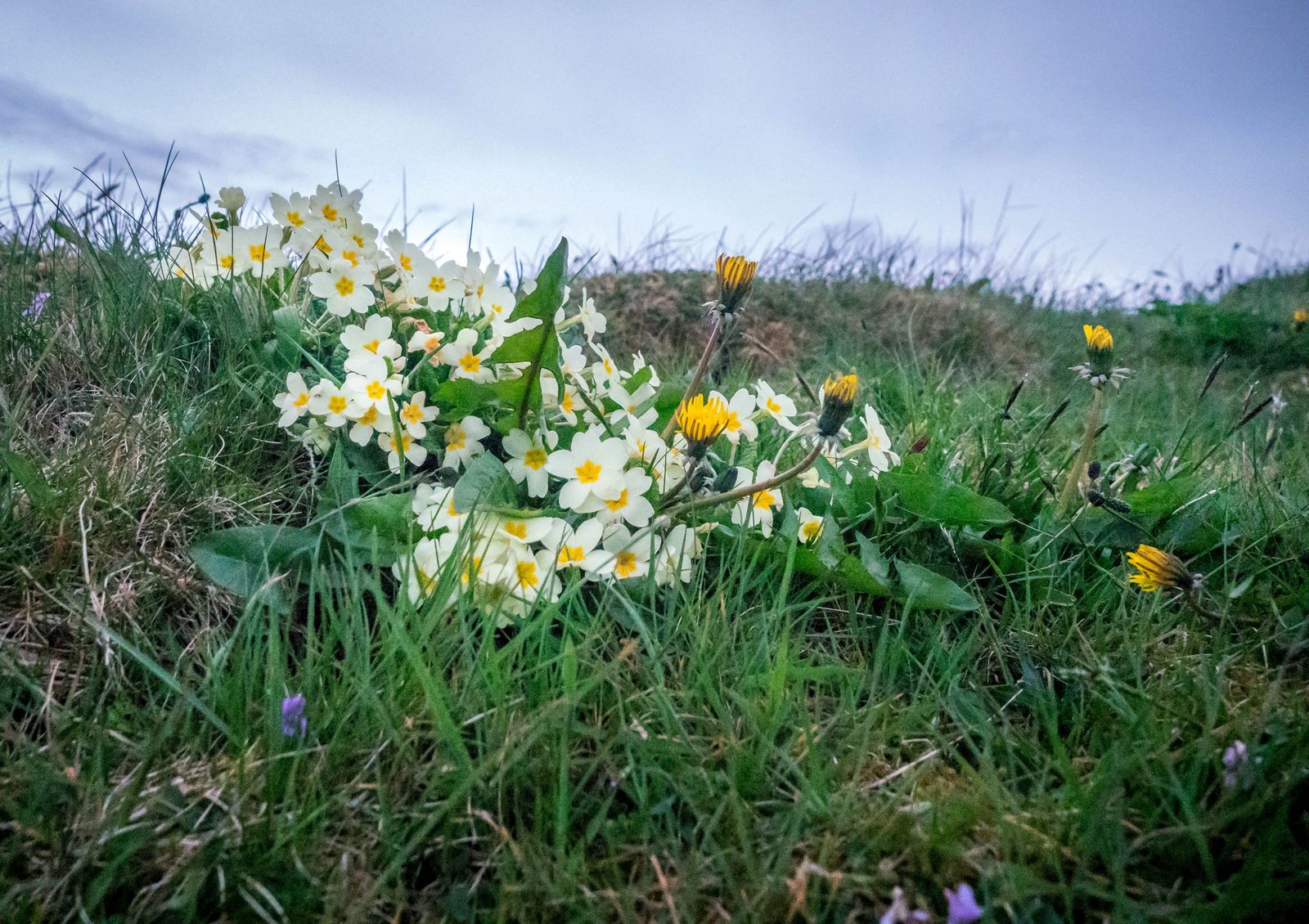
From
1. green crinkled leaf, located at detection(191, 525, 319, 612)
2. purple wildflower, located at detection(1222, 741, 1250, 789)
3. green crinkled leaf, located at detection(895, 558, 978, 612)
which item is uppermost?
green crinkled leaf, located at detection(895, 558, 978, 612)

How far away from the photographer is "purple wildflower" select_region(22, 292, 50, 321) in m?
2.31

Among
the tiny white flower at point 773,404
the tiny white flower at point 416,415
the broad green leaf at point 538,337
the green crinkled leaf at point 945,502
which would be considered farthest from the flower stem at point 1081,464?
the tiny white flower at point 416,415

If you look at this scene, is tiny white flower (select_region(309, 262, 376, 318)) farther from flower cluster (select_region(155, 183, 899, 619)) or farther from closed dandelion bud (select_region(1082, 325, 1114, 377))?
closed dandelion bud (select_region(1082, 325, 1114, 377))

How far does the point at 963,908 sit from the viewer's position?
1.02 metres

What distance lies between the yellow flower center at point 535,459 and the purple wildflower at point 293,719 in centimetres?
65

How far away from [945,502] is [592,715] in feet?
3.10

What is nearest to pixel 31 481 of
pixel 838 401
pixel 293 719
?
pixel 293 719

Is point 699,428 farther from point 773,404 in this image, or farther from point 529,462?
point 773,404

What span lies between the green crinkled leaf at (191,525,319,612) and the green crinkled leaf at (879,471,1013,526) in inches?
49.6

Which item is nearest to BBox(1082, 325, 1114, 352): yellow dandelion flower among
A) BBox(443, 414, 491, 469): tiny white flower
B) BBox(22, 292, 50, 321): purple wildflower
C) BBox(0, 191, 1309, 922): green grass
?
BBox(0, 191, 1309, 922): green grass

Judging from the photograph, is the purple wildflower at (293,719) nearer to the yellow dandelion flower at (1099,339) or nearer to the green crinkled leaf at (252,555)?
the green crinkled leaf at (252,555)

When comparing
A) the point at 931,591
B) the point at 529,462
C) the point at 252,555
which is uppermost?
the point at 529,462

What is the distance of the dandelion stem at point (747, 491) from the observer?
1.50 metres

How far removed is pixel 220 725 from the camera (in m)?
1.24
